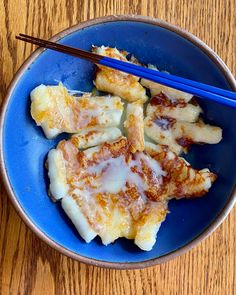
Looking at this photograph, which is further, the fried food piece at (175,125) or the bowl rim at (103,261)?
the fried food piece at (175,125)

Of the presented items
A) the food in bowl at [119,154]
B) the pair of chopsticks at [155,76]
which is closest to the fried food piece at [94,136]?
the food in bowl at [119,154]

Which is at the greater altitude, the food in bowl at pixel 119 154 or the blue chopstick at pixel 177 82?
the blue chopstick at pixel 177 82

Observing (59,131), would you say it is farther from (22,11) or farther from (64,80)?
(22,11)

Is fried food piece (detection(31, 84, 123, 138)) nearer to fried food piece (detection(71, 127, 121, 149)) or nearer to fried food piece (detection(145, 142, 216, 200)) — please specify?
fried food piece (detection(71, 127, 121, 149))

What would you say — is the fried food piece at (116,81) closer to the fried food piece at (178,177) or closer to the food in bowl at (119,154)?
the food in bowl at (119,154)

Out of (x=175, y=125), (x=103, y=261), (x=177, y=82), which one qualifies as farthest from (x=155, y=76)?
(x=103, y=261)
